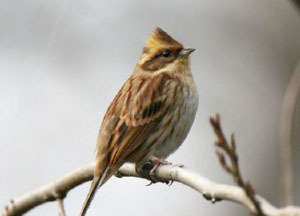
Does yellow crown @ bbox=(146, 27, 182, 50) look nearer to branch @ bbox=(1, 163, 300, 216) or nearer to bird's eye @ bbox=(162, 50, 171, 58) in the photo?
bird's eye @ bbox=(162, 50, 171, 58)

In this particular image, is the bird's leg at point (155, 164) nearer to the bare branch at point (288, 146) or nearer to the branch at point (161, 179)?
the branch at point (161, 179)

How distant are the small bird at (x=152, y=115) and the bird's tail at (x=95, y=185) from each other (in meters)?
0.12

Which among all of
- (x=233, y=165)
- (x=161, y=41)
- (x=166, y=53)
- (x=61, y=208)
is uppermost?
(x=233, y=165)

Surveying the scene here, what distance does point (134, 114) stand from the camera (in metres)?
6.99

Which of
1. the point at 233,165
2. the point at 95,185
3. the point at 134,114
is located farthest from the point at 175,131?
the point at 233,165

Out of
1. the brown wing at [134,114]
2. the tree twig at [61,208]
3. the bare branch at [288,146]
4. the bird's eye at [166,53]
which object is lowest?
the tree twig at [61,208]

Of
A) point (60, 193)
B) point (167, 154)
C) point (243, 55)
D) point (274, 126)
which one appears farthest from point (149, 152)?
point (243, 55)

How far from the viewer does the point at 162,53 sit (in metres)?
7.54

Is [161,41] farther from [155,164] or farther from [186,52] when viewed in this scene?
[155,164]

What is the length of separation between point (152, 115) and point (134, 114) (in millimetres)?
153

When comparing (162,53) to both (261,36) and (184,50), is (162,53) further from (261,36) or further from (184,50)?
(261,36)

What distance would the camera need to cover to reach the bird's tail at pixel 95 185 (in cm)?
593

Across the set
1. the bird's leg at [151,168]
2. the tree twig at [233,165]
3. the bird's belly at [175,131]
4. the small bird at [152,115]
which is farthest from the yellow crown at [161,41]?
the tree twig at [233,165]

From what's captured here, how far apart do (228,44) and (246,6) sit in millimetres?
697
